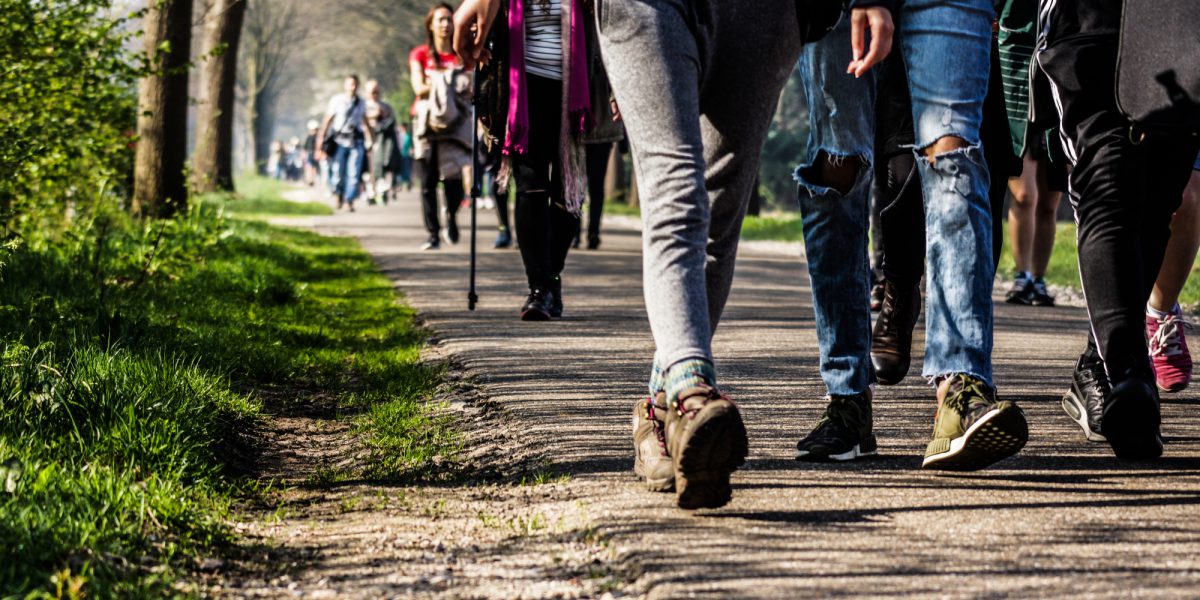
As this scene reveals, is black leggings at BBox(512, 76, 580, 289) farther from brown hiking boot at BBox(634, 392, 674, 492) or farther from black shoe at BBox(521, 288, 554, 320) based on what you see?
brown hiking boot at BBox(634, 392, 674, 492)

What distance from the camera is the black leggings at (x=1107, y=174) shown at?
3777mm

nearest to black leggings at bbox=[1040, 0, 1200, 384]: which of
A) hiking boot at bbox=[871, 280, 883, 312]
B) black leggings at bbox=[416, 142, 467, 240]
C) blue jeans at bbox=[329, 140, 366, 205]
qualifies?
hiking boot at bbox=[871, 280, 883, 312]

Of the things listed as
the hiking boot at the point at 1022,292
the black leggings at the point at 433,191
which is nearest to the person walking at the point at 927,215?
the hiking boot at the point at 1022,292

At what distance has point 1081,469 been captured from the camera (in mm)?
3639

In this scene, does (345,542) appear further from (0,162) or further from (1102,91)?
(0,162)

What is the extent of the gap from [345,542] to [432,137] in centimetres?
962

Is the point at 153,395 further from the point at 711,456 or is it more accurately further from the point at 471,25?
the point at 711,456

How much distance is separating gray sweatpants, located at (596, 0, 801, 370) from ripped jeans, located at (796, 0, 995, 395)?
35 cm

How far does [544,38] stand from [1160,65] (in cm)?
338

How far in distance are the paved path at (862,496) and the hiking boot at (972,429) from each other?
56mm

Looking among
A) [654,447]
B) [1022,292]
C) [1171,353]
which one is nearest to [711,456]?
[654,447]

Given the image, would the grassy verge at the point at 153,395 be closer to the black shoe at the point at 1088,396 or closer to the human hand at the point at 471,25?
the human hand at the point at 471,25

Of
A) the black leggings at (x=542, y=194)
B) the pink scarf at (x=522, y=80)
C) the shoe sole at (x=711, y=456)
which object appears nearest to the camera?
the shoe sole at (x=711, y=456)

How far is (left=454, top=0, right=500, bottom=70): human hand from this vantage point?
4.29 metres
